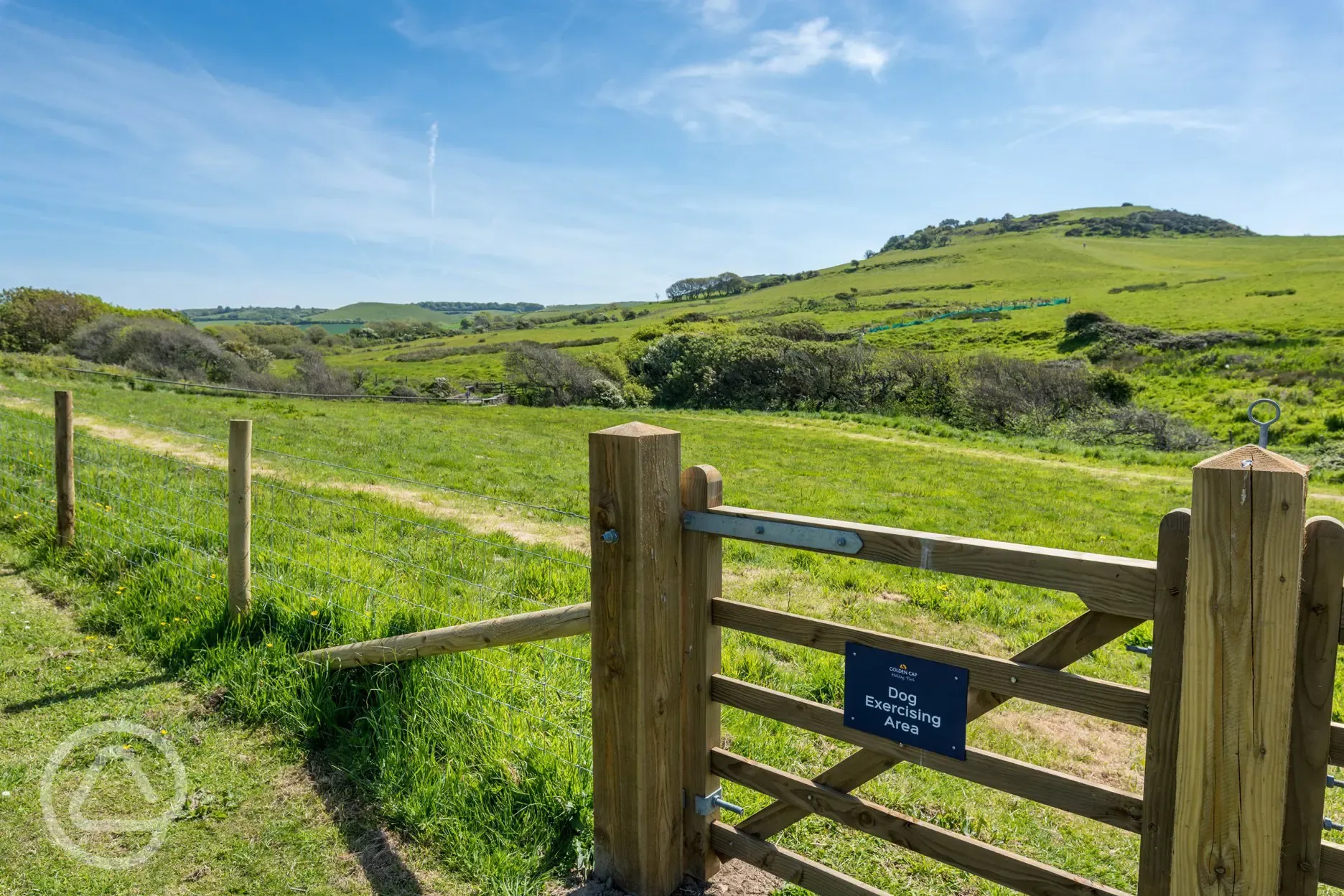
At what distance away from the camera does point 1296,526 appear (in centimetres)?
168

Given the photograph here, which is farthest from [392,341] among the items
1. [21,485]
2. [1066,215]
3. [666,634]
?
[1066,215]

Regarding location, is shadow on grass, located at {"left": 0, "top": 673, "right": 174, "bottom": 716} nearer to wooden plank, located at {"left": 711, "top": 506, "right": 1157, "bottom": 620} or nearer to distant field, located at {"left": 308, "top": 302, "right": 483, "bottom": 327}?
wooden plank, located at {"left": 711, "top": 506, "right": 1157, "bottom": 620}

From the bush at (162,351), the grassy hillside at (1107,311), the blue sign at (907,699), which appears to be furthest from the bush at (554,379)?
the blue sign at (907,699)

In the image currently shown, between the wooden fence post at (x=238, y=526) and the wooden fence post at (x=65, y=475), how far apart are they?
2652mm

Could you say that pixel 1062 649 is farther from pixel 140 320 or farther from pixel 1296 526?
pixel 140 320

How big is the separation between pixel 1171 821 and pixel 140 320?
178ft

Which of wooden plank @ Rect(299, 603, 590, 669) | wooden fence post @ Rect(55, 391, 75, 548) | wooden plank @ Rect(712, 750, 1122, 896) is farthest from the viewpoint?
wooden fence post @ Rect(55, 391, 75, 548)

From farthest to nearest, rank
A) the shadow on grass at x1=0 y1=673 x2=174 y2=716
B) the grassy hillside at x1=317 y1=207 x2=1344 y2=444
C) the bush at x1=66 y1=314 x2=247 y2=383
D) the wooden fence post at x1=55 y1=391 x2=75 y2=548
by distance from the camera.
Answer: the bush at x1=66 y1=314 x2=247 y2=383
the grassy hillside at x1=317 y1=207 x2=1344 y2=444
the wooden fence post at x1=55 y1=391 x2=75 y2=548
the shadow on grass at x1=0 y1=673 x2=174 y2=716

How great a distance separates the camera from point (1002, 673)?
2238mm

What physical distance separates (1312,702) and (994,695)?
73cm

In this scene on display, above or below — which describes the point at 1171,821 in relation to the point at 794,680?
above

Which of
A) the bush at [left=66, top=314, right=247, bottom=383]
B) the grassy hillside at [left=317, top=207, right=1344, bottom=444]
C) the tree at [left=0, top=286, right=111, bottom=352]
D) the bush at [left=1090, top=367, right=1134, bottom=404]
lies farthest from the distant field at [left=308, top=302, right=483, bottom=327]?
the bush at [left=1090, top=367, right=1134, bottom=404]

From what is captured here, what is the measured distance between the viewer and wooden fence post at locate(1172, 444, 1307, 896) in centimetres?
171

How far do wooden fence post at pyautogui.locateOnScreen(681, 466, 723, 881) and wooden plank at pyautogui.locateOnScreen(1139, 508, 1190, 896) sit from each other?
136 centimetres
